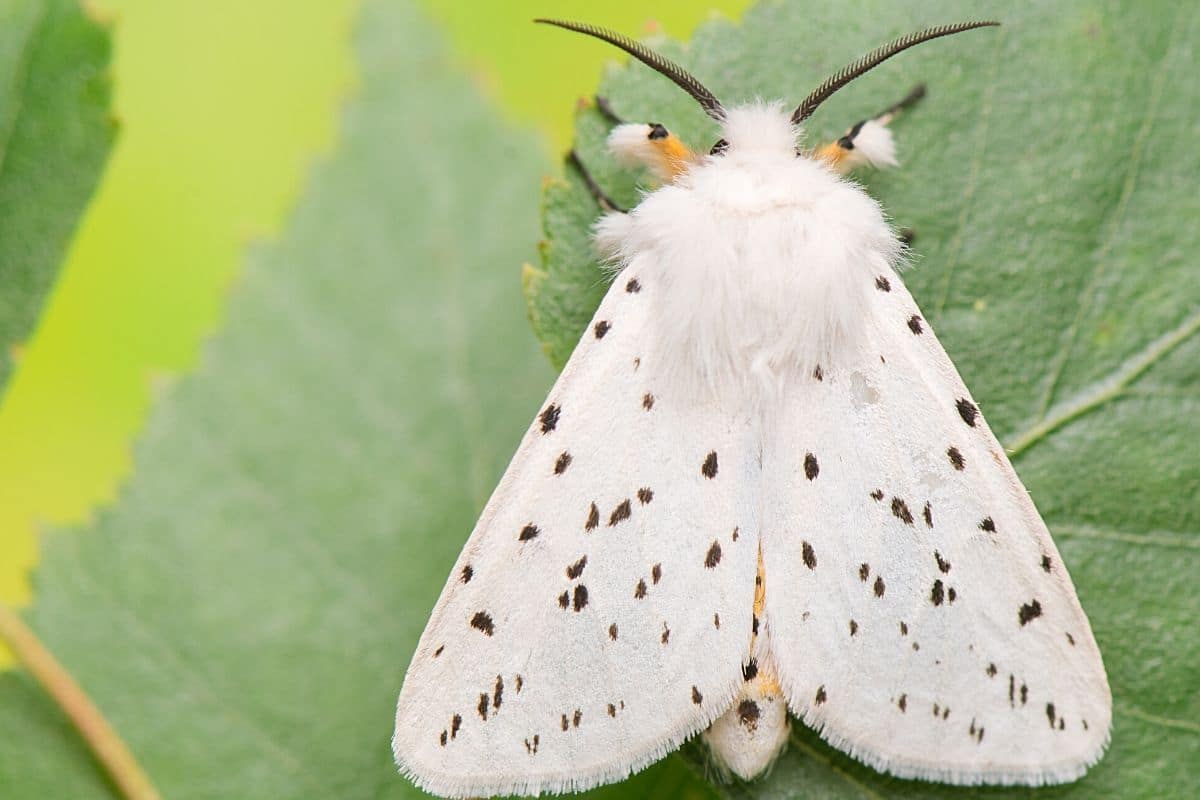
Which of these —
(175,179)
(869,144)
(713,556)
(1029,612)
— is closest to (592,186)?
(869,144)

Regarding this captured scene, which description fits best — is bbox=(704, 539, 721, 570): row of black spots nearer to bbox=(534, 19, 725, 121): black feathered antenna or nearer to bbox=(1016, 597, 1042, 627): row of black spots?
bbox=(1016, 597, 1042, 627): row of black spots

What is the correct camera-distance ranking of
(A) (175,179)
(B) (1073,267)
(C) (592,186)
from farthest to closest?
(A) (175,179), (C) (592,186), (B) (1073,267)

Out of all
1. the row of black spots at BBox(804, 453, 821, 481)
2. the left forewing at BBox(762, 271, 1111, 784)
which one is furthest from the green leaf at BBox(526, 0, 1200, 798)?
the row of black spots at BBox(804, 453, 821, 481)

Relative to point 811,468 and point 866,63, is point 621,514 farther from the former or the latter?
point 866,63

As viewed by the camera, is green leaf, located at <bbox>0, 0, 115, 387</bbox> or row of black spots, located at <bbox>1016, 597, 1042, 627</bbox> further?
green leaf, located at <bbox>0, 0, 115, 387</bbox>

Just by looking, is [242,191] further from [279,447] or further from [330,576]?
[330,576]

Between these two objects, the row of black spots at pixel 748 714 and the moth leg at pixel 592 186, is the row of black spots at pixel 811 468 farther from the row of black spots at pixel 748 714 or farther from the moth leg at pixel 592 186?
the moth leg at pixel 592 186

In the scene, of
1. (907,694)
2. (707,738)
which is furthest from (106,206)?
(907,694)
